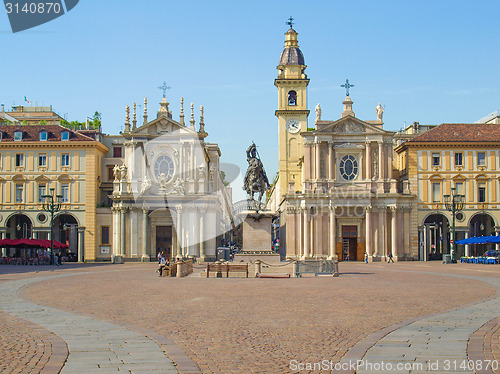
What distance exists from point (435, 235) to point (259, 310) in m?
62.4

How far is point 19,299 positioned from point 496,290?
1974 cm

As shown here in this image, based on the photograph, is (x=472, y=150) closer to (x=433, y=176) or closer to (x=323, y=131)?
(x=433, y=176)

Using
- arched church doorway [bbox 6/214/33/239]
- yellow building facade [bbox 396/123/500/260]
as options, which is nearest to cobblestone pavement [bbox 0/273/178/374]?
arched church doorway [bbox 6/214/33/239]

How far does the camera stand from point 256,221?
4119cm

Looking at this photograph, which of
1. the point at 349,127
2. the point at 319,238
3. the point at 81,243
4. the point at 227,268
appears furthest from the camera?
the point at 349,127

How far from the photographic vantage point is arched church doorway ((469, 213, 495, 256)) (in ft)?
242

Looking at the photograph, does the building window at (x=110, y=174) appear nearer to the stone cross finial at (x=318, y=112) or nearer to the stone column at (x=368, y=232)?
the stone cross finial at (x=318, y=112)

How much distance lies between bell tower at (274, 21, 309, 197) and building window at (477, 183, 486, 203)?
992 inches

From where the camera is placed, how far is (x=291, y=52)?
305 ft

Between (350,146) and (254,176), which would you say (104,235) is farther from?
(254,176)

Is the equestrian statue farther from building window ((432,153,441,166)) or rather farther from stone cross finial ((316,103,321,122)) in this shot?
building window ((432,153,441,166))

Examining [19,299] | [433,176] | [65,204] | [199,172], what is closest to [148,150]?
[199,172]

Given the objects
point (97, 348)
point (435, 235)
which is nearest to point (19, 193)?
point (435, 235)

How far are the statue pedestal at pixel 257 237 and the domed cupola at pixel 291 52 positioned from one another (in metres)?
54.3
